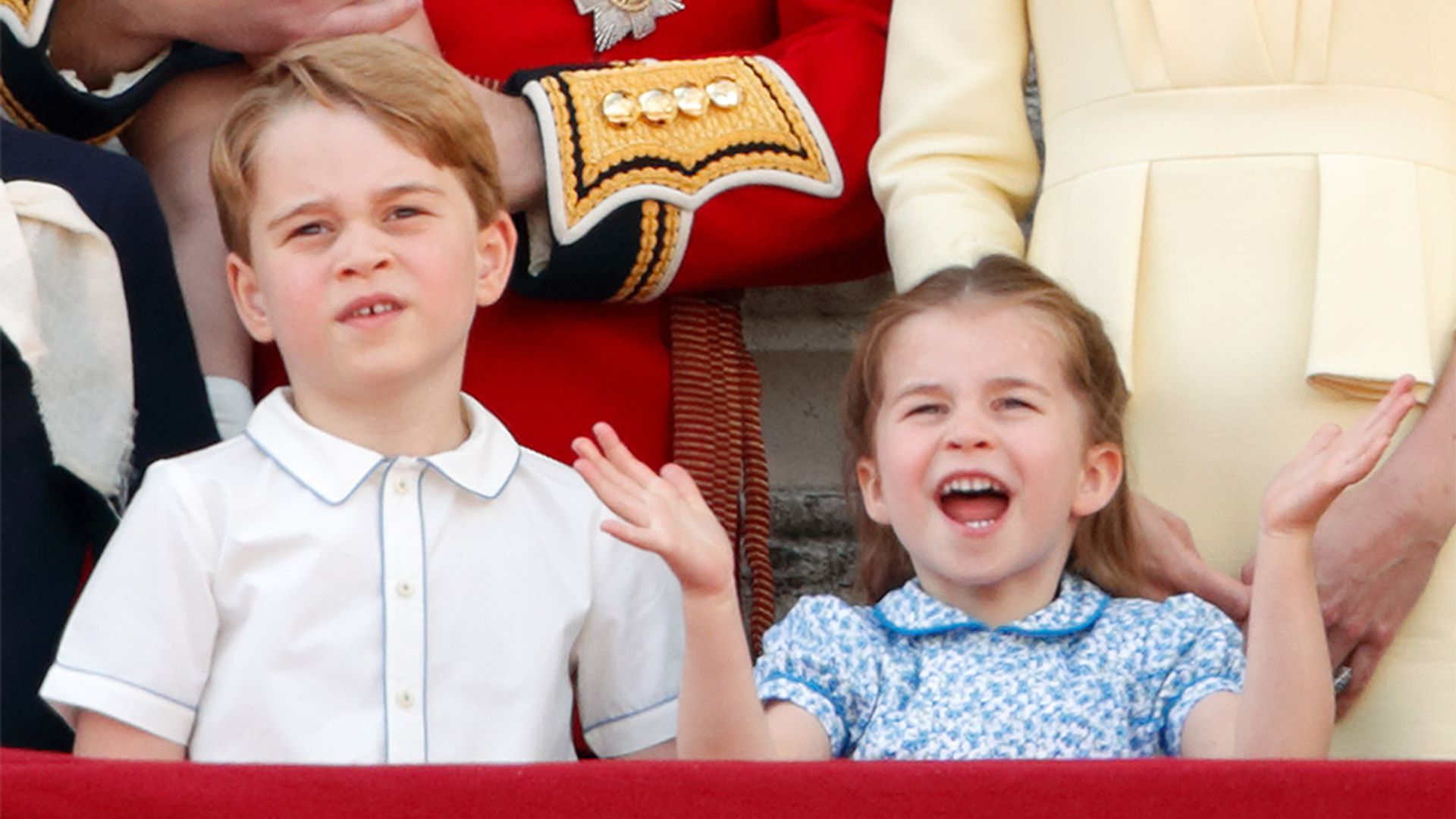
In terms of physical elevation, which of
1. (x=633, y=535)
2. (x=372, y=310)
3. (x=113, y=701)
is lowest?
(x=113, y=701)

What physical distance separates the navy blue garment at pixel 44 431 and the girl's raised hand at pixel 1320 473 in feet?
3.13

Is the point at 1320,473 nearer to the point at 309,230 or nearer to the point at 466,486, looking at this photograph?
the point at 466,486

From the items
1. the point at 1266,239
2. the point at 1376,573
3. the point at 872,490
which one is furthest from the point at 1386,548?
the point at 872,490

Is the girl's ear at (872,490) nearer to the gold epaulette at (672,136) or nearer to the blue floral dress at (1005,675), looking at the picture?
the blue floral dress at (1005,675)

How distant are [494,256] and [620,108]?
245mm

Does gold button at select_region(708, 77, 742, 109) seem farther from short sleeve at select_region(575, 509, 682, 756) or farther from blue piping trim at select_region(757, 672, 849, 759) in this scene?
blue piping trim at select_region(757, 672, 849, 759)

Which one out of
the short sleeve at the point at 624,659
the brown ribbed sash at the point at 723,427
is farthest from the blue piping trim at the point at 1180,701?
the brown ribbed sash at the point at 723,427

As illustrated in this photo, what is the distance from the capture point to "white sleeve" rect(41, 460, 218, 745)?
194 centimetres

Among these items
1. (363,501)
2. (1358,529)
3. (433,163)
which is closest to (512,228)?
(433,163)

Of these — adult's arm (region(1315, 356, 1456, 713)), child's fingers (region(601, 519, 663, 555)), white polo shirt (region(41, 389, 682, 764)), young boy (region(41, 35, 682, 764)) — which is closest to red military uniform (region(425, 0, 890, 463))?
young boy (region(41, 35, 682, 764))

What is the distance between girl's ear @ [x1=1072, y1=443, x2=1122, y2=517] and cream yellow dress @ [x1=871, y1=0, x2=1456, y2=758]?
87mm

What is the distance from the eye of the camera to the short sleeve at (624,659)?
2121 millimetres

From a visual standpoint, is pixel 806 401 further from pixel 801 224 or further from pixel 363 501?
pixel 363 501

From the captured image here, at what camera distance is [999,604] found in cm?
216
